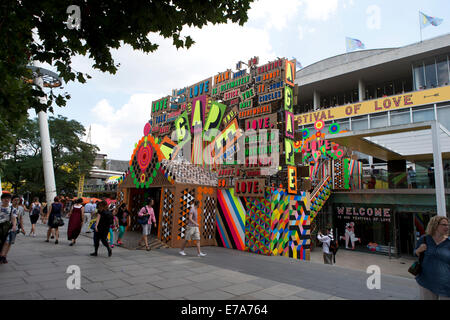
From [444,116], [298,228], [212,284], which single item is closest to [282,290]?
[212,284]

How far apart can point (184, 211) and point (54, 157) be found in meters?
28.6

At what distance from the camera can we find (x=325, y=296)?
5164 mm

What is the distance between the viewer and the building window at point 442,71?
79.2 feet

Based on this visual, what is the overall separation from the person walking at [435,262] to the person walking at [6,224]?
8.00 meters

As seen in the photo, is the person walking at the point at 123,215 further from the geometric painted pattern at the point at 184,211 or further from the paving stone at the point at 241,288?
the paving stone at the point at 241,288

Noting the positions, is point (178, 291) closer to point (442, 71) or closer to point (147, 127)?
point (147, 127)

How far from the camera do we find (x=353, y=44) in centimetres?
3341

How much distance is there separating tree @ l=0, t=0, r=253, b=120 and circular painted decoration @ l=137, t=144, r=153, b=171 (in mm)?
6744

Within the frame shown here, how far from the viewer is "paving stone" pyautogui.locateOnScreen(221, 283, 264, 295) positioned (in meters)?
5.25

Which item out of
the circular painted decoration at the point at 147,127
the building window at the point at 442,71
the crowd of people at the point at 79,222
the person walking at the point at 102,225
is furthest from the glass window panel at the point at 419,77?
the person walking at the point at 102,225

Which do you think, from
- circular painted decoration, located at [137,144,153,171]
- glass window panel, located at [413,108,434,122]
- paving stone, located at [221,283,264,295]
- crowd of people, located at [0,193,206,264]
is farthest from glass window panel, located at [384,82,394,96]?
paving stone, located at [221,283,264,295]

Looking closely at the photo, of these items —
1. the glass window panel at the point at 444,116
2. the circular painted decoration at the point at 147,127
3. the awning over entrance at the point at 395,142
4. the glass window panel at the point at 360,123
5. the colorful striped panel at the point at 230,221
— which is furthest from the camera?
the glass window panel at the point at 360,123

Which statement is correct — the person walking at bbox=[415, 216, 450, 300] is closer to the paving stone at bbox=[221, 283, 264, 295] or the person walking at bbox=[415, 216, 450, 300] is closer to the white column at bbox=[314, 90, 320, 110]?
the paving stone at bbox=[221, 283, 264, 295]
